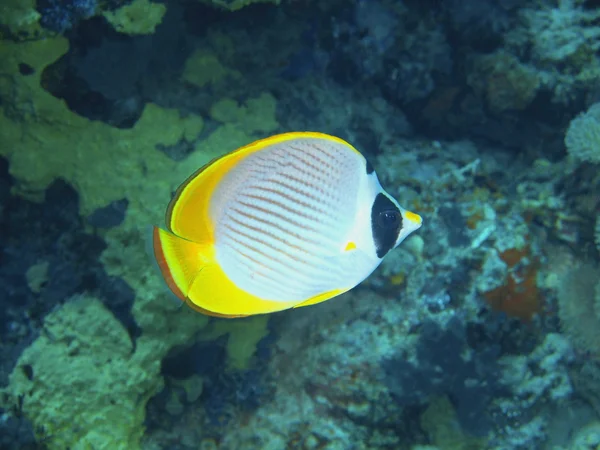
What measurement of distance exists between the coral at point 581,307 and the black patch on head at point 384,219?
167cm

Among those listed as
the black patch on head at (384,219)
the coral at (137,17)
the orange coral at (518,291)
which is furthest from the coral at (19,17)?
the orange coral at (518,291)

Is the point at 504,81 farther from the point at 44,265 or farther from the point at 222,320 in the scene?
the point at 44,265

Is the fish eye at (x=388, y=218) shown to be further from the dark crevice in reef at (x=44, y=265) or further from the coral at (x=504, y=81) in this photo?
the coral at (x=504, y=81)

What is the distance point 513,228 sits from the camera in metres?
2.71

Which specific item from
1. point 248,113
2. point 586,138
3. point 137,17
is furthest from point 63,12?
point 586,138

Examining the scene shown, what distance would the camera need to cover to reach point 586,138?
254 centimetres

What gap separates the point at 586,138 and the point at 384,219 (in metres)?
1.86

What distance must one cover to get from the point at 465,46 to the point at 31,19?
9.32 feet

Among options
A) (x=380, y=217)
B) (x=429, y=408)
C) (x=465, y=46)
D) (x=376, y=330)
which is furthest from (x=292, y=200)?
(x=465, y=46)

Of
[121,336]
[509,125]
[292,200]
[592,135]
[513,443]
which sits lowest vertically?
[513,443]

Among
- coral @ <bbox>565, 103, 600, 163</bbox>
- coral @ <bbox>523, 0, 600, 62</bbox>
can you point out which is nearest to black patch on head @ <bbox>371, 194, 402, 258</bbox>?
coral @ <bbox>565, 103, 600, 163</bbox>

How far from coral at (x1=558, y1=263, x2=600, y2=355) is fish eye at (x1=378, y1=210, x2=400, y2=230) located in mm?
1678

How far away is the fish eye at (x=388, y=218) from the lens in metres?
1.34

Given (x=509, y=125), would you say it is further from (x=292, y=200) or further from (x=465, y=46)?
(x=292, y=200)
